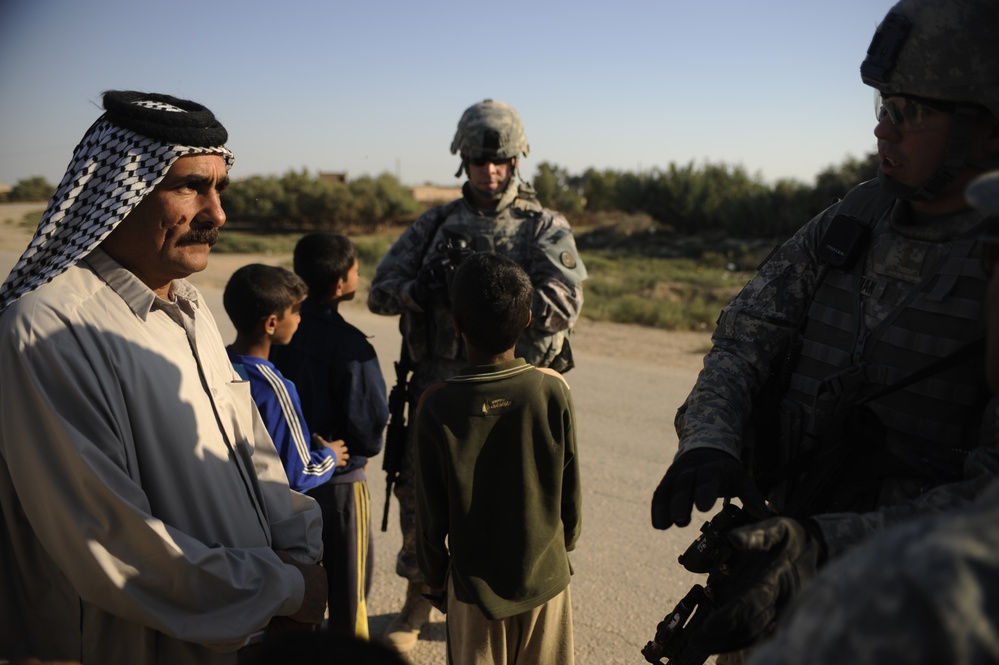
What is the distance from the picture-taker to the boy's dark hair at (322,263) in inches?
136

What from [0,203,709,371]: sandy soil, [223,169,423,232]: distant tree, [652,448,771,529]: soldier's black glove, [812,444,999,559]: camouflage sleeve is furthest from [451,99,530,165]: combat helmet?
[223,169,423,232]: distant tree

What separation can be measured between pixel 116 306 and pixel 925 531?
175 cm

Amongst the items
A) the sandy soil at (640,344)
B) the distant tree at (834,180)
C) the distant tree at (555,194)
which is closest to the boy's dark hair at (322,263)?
the sandy soil at (640,344)

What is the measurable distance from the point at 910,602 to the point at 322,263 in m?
3.01

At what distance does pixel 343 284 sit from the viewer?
3.50 metres

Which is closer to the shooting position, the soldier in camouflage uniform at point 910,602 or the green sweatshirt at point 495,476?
the soldier in camouflage uniform at point 910,602

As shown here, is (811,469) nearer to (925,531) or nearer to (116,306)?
(925,531)

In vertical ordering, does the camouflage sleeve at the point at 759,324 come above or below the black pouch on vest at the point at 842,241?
below

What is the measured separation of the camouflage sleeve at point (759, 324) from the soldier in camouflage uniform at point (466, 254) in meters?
1.49

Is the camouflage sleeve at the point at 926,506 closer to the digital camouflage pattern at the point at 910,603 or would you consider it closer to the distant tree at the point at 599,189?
the digital camouflage pattern at the point at 910,603

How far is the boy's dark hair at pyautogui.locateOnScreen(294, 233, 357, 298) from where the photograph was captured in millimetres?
3447

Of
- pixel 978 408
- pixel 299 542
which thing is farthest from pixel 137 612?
pixel 978 408

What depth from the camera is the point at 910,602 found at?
2.22ft

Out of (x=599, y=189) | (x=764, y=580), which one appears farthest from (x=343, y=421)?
(x=599, y=189)
